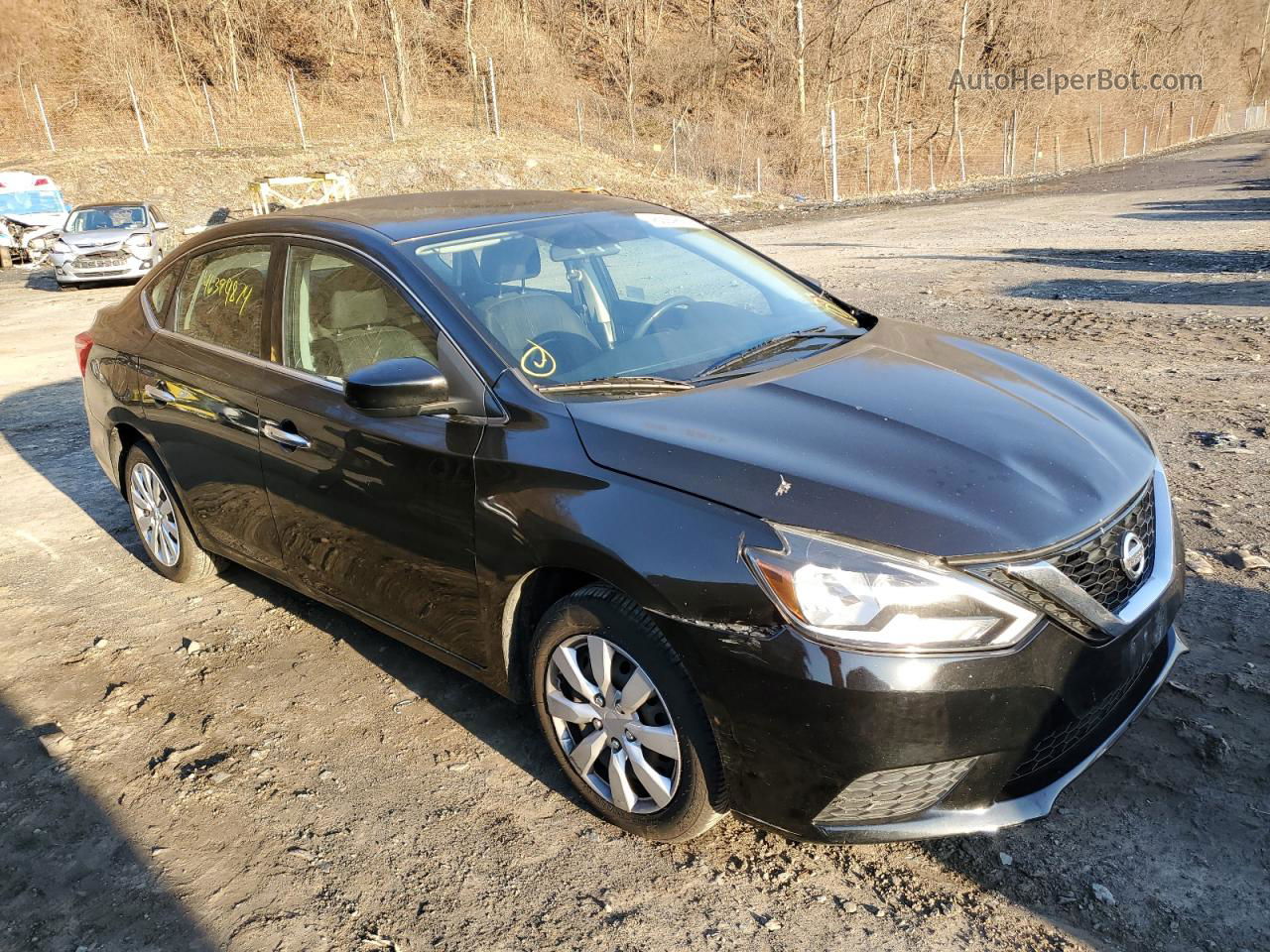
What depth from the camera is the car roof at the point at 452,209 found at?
3.71 metres

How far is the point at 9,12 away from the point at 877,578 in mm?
49899

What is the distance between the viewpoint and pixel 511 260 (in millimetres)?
3592

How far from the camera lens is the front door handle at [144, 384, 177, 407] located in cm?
439

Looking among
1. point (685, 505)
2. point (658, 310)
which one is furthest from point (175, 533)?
point (685, 505)

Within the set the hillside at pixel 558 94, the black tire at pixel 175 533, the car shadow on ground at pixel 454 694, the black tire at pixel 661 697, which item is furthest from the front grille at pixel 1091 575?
the hillside at pixel 558 94

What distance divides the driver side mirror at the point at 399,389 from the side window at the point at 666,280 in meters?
0.96

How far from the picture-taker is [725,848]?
2891 millimetres

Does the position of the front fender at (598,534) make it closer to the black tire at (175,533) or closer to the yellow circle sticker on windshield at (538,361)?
the yellow circle sticker on windshield at (538,361)

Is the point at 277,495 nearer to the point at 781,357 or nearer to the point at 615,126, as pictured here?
the point at 781,357

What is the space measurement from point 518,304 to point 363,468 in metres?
0.75

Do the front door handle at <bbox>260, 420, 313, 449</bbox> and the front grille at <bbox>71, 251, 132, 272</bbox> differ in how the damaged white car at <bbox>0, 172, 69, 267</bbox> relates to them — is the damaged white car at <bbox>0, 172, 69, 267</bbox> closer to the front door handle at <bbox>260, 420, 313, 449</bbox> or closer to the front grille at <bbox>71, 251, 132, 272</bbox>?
the front grille at <bbox>71, 251, 132, 272</bbox>

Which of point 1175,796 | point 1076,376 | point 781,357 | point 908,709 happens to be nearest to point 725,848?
point 908,709

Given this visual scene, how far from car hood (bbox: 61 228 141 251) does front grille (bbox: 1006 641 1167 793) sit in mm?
18850

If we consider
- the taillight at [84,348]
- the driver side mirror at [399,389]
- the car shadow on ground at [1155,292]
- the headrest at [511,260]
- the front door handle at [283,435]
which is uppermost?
the headrest at [511,260]
